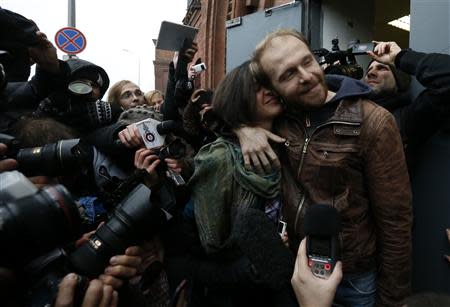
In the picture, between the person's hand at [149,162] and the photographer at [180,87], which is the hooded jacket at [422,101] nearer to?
the photographer at [180,87]

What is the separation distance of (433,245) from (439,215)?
0.62 feet

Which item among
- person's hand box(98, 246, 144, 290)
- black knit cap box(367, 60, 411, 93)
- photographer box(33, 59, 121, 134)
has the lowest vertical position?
person's hand box(98, 246, 144, 290)

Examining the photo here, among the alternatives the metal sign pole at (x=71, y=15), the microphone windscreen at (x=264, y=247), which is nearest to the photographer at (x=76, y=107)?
the microphone windscreen at (x=264, y=247)

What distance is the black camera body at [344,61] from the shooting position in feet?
7.50

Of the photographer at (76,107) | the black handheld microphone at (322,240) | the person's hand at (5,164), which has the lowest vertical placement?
the black handheld microphone at (322,240)

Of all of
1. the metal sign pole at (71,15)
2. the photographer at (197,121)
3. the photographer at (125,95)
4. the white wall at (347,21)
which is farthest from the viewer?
the metal sign pole at (71,15)

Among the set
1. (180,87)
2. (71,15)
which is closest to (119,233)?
(180,87)

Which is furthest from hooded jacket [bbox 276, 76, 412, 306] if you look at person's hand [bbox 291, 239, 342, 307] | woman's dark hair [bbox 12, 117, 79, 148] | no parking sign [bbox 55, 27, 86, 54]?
no parking sign [bbox 55, 27, 86, 54]

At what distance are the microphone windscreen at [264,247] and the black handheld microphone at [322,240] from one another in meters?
0.16

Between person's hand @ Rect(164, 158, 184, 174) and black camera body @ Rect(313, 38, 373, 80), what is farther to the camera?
black camera body @ Rect(313, 38, 373, 80)

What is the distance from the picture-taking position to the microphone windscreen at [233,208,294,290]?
3.60ft

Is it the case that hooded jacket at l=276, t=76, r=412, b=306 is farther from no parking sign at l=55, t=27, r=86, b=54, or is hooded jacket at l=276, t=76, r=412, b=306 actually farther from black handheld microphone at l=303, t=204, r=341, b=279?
no parking sign at l=55, t=27, r=86, b=54

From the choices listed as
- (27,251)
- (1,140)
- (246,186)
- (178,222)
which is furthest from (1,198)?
(178,222)

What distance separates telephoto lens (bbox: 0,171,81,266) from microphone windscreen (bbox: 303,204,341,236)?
61cm
